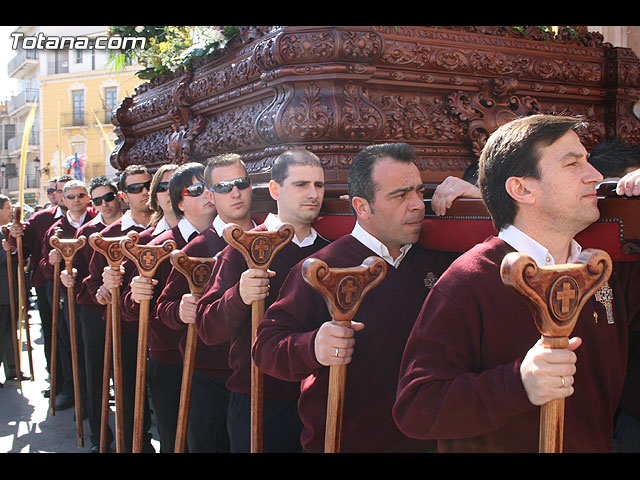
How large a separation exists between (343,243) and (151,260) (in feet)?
4.32

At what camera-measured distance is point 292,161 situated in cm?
294

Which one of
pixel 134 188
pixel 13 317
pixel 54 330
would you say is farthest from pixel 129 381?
pixel 13 317

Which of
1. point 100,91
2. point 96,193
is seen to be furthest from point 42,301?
point 100,91

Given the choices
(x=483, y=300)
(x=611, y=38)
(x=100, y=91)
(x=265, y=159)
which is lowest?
(x=483, y=300)

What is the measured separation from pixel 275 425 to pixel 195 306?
2.10 ft

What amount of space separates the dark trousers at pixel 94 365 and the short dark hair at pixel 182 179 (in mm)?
1499

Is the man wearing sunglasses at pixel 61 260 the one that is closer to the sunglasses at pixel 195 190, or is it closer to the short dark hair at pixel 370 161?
the sunglasses at pixel 195 190

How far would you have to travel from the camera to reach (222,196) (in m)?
3.22

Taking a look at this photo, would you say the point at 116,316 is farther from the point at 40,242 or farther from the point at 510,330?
the point at 40,242

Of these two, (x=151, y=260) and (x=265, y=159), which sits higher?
(x=265, y=159)

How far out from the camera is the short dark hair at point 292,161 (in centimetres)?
293

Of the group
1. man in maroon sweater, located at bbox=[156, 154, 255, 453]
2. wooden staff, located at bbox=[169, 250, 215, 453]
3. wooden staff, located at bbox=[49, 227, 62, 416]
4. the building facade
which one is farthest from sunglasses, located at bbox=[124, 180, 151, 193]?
the building facade

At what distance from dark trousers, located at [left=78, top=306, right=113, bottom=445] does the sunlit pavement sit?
0.75 feet
